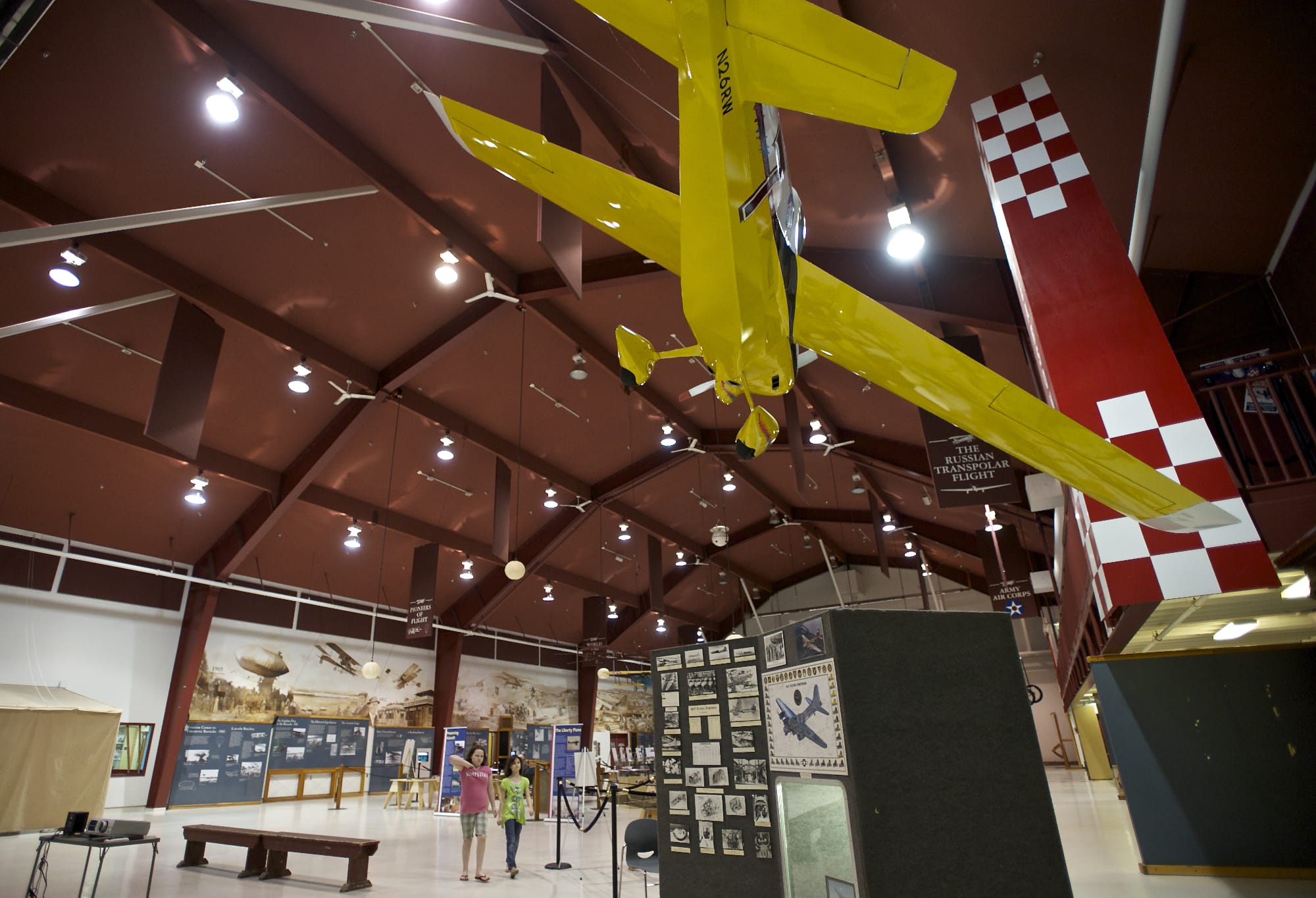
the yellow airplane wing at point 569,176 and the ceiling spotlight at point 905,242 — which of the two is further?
the ceiling spotlight at point 905,242

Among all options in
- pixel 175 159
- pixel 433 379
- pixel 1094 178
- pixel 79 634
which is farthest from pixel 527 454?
pixel 1094 178

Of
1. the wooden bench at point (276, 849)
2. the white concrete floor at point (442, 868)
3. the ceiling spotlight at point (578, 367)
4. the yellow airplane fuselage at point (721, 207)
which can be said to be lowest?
the white concrete floor at point (442, 868)

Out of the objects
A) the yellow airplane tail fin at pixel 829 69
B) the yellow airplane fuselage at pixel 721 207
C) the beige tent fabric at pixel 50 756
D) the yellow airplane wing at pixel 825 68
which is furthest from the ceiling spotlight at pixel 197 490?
the yellow airplane tail fin at pixel 829 69

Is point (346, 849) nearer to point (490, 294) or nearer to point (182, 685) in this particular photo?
point (490, 294)

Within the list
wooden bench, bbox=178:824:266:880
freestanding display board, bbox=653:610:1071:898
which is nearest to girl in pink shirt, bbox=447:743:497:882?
wooden bench, bbox=178:824:266:880

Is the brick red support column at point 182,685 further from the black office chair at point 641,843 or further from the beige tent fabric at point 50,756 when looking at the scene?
the black office chair at point 641,843

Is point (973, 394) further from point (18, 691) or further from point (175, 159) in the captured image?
point (18, 691)

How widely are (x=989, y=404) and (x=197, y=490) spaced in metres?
12.0

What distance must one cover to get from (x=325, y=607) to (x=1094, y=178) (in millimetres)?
16397

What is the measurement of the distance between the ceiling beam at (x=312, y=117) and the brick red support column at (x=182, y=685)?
9890 mm

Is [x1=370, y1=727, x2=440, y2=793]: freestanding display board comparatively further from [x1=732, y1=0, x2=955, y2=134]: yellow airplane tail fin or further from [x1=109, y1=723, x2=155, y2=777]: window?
[x1=732, y1=0, x2=955, y2=134]: yellow airplane tail fin

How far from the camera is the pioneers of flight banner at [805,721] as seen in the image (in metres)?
2.23

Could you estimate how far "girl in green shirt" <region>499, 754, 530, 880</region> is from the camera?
618cm

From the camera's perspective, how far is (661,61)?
529 cm
